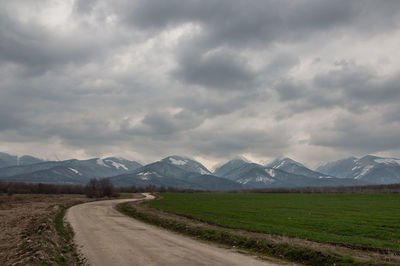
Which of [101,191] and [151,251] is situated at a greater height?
[151,251]

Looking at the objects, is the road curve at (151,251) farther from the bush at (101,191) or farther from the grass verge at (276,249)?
the bush at (101,191)

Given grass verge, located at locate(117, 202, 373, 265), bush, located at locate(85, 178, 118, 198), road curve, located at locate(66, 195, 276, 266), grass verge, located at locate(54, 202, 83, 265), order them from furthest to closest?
bush, located at locate(85, 178, 118, 198) < grass verge, located at locate(117, 202, 373, 265) < grass verge, located at locate(54, 202, 83, 265) < road curve, located at locate(66, 195, 276, 266)

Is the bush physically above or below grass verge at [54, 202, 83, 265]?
below

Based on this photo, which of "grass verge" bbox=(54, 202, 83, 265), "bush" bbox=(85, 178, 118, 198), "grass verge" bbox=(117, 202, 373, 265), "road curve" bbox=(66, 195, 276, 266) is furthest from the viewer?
"bush" bbox=(85, 178, 118, 198)

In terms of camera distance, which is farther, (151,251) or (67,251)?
(67,251)

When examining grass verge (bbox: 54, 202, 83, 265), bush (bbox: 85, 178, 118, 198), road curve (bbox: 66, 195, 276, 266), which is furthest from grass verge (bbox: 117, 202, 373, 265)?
bush (bbox: 85, 178, 118, 198)

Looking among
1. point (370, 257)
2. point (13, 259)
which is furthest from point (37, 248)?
point (370, 257)

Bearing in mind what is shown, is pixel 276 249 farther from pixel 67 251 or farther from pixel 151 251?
pixel 67 251

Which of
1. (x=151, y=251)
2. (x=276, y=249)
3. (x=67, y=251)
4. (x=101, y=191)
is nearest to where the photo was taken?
(x=151, y=251)

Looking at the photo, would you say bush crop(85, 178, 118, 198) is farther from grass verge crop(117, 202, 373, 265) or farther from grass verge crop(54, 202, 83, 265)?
grass verge crop(117, 202, 373, 265)

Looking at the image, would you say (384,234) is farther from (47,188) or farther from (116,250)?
(47,188)

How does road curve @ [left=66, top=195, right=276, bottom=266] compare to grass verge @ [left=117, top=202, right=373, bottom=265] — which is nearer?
road curve @ [left=66, top=195, right=276, bottom=266]

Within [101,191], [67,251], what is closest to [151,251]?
[67,251]

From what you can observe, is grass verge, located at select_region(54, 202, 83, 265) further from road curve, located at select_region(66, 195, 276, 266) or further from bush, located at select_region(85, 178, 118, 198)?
bush, located at select_region(85, 178, 118, 198)
